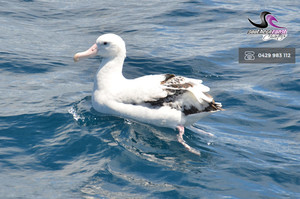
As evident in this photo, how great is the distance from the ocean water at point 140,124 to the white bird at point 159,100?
27 centimetres

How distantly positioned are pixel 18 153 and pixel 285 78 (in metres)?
8.13

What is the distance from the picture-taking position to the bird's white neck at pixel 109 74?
954cm

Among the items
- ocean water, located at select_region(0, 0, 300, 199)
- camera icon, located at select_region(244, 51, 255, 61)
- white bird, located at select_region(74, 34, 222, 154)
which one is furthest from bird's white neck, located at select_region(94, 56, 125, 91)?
camera icon, located at select_region(244, 51, 255, 61)

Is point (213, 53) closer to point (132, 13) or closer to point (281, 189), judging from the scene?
point (132, 13)

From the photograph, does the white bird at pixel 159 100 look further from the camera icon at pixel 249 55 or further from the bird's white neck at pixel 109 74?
the camera icon at pixel 249 55

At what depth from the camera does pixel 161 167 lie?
7629mm

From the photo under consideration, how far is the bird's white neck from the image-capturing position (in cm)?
954

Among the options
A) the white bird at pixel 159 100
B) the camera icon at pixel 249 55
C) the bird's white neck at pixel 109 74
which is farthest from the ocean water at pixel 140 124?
the bird's white neck at pixel 109 74

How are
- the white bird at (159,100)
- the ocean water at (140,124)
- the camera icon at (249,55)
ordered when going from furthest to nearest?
the camera icon at (249,55) → the white bird at (159,100) → the ocean water at (140,124)

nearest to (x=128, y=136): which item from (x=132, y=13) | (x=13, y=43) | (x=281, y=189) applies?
(x=281, y=189)

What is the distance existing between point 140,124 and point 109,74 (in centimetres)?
131

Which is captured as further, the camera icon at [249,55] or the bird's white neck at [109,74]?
the camera icon at [249,55]

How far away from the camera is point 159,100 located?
8953 mm

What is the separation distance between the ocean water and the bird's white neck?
26.3 inches
